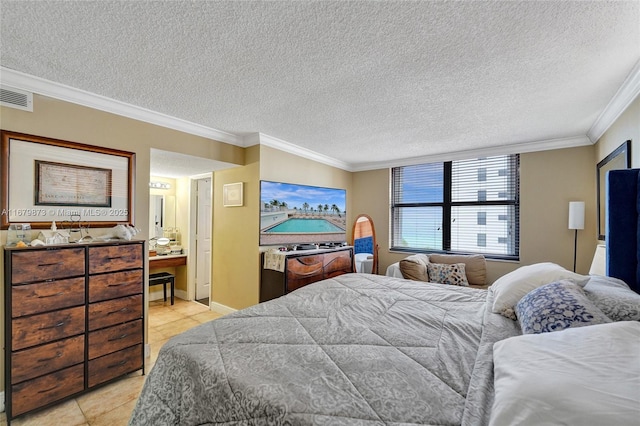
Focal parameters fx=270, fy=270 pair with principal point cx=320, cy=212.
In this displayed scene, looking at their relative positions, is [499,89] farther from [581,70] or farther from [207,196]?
[207,196]

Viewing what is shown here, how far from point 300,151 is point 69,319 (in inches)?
125

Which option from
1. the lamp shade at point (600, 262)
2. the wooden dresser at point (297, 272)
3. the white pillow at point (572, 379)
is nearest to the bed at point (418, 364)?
the white pillow at point (572, 379)

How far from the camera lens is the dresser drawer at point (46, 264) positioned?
1.83 metres

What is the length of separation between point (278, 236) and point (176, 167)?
5.68ft

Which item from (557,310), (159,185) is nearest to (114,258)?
(159,185)

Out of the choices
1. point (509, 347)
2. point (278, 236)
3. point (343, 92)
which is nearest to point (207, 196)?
point (278, 236)

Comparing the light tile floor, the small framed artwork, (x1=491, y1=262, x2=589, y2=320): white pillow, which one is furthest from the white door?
(x1=491, y1=262, x2=589, y2=320): white pillow

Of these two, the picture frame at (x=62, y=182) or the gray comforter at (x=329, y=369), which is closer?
the gray comforter at (x=329, y=369)

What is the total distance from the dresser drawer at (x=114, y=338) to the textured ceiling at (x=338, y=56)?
2.03 metres

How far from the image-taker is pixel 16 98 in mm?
2045

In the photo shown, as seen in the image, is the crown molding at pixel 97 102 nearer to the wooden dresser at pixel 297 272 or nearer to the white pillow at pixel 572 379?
the wooden dresser at pixel 297 272

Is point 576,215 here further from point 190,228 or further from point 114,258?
point 190,228

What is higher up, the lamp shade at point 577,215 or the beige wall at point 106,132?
the beige wall at point 106,132

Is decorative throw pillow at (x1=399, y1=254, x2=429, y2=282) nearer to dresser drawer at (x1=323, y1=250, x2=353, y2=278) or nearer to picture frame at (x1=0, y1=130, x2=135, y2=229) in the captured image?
dresser drawer at (x1=323, y1=250, x2=353, y2=278)
